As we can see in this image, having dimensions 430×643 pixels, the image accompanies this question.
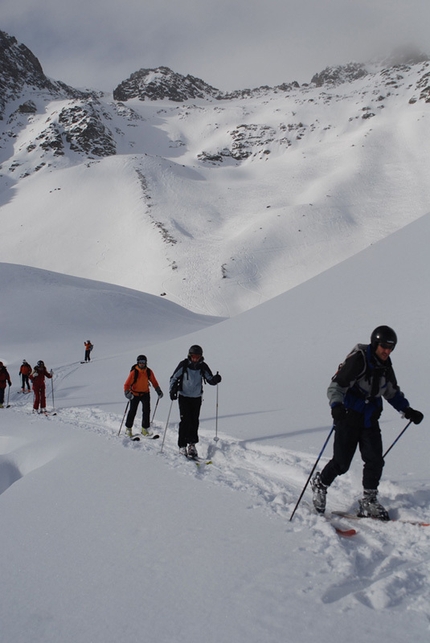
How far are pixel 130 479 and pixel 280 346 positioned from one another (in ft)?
28.4

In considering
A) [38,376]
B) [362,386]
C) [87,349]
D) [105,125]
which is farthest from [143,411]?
[105,125]

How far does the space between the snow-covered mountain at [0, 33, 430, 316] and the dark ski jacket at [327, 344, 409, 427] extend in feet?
145

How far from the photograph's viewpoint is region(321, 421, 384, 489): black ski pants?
4020 millimetres

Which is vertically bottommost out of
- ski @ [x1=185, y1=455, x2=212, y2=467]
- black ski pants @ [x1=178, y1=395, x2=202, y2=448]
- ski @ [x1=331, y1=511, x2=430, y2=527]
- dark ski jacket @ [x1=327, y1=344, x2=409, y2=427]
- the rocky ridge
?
ski @ [x1=331, y1=511, x2=430, y2=527]

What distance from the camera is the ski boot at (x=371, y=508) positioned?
12.8ft

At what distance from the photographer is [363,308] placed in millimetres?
13000

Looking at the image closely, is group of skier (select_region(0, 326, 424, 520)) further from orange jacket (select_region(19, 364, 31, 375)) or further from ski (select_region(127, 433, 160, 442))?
orange jacket (select_region(19, 364, 31, 375))

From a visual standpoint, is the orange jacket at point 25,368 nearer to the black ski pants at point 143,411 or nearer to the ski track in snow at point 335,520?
the ski track in snow at point 335,520

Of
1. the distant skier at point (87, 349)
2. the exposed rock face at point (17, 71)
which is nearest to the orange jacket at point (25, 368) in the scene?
the distant skier at point (87, 349)

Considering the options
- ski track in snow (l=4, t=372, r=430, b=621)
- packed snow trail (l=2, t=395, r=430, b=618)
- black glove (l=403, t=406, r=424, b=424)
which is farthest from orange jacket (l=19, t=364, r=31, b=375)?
black glove (l=403, t=406, r=424, b=424)

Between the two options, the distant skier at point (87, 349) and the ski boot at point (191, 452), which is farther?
the distant skier at point (87, 349)

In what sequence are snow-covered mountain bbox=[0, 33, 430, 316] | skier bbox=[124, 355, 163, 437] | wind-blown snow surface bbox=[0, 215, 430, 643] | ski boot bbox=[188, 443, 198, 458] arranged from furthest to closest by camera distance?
snow-covered mountain bbox=[0, 33, 430, 316] → skier bbox=[124, 355, 163, 437] → ski boot bbox=[188, 443, 198, 458] → wind-blown snow surface bbox=[0, 215, 430, 643]

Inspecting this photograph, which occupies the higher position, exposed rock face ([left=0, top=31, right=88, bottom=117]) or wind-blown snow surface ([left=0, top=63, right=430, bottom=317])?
exposed rock face ([left=0, top=31, right=88, bottom=117])

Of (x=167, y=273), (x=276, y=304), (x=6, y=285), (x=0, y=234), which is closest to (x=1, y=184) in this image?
(x=0, y=234)
